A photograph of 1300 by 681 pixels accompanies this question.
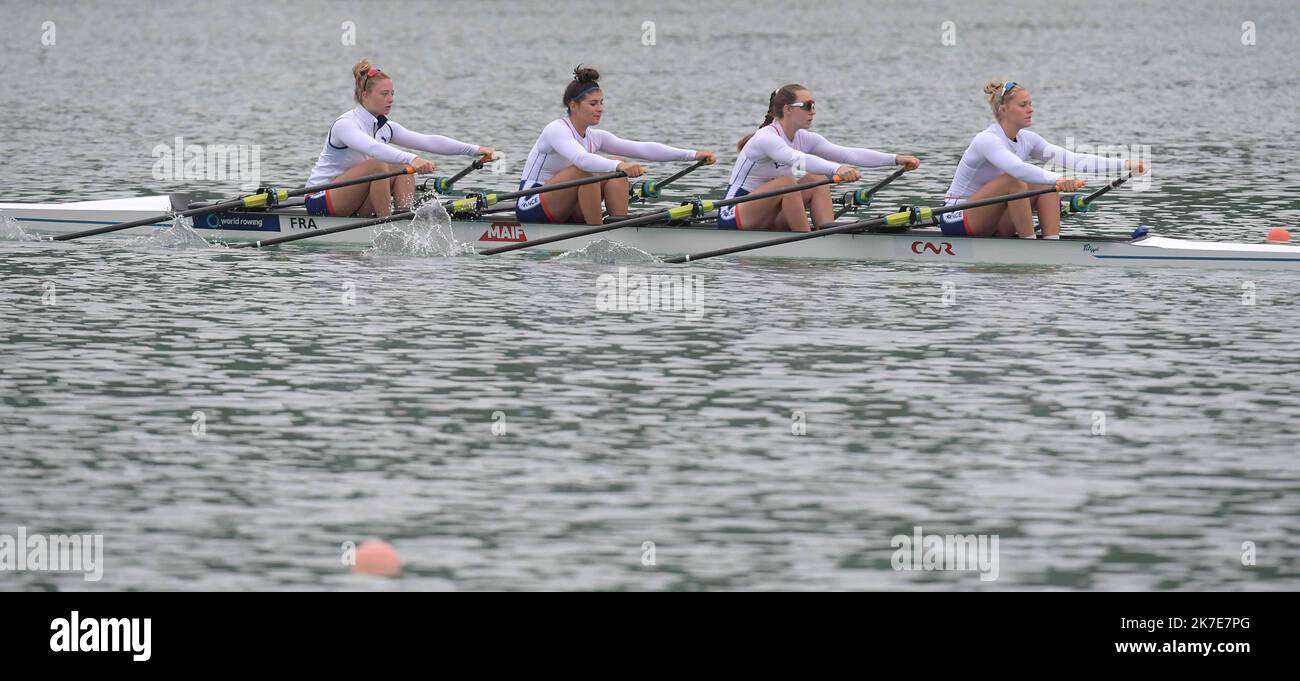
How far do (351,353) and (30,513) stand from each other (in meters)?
3.47

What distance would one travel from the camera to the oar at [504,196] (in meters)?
15.4

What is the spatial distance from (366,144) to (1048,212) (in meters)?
5.16

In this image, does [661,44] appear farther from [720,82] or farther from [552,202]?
[552,202]

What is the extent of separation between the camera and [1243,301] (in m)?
13.6

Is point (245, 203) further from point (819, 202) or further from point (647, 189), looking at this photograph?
point (819, 202)

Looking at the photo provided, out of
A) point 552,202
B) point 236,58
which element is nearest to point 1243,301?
point 552,202

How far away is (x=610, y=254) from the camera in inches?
615

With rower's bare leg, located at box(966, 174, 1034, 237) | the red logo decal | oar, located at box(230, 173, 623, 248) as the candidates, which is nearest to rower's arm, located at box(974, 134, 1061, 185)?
rower's bare leg, located at box(966, 174, 1034, 237)

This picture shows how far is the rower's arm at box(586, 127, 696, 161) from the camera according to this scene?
16.1 metres

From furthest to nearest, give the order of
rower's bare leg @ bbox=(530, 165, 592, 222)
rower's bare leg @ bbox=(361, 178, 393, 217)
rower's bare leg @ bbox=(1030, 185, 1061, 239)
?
rower's bare leg @ bbox=(361, 178, 393, 217), rower's bare leg @ bbox=(530, 165, 592, 222), rower's bare leg @ bbox=(1030, 185, 1061, 239)

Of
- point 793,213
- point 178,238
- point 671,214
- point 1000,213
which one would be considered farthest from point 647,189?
point 178,238

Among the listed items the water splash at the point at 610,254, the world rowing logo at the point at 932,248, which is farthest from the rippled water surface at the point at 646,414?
the world rowing logo at the point at 932,248

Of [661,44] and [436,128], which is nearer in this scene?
[436,128]

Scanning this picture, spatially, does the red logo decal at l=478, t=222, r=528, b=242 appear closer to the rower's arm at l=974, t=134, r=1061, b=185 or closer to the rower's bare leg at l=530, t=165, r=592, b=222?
the rower's bare leg at l=530, t=165, r=592, b=222
